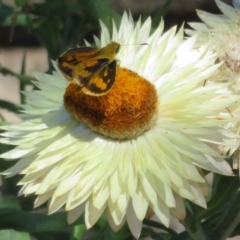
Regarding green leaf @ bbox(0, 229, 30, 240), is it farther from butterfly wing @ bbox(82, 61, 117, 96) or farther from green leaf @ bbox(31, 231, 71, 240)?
butterfly wing @ bbox(82, 61, 117, 96)

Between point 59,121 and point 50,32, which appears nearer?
point 59,121

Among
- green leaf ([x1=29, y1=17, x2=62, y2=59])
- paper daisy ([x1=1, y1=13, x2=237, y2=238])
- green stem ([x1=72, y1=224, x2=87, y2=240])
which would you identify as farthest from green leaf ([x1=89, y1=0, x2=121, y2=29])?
green stem ([x1=72, y1=224, x2=87, y2=240])

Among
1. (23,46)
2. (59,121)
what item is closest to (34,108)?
(59,121)

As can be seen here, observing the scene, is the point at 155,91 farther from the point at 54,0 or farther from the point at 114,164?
the point at 54,0

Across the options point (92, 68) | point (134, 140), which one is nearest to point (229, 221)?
point (134, 140)

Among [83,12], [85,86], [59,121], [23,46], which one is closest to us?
[85,86]

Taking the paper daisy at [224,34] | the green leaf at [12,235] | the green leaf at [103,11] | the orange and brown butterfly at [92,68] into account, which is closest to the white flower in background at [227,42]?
the paper daisy at [224,34]

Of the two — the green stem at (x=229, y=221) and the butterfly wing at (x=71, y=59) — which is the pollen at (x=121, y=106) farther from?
the green stem at (x=229, y=221)
